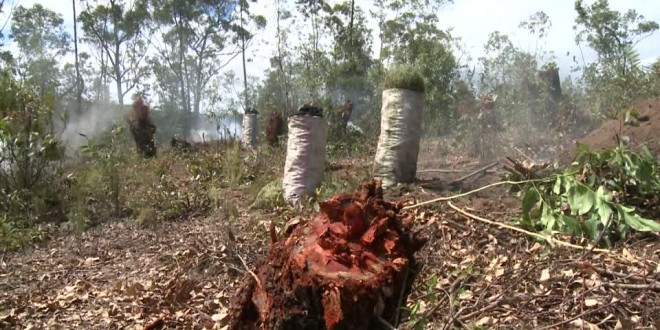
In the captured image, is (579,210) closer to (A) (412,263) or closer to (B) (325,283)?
(A) (412,263)

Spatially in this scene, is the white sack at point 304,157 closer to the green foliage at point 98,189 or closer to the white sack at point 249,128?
the green foliage at point 98,189

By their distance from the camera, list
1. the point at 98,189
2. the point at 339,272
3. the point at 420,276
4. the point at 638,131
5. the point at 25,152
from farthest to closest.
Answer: the point at 98,189 → the point at 25,152 → the point at 638,131 → the point at 420,276 → the point at 339,272

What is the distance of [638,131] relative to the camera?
5.66 m

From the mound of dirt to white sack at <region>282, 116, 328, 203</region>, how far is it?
8.67 feet

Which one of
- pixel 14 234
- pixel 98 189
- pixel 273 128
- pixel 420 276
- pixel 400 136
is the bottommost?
pixel 14 234

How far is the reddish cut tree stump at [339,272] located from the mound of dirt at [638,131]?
12.8 ft

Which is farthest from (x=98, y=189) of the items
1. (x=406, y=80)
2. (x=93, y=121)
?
(x=93, y=121)

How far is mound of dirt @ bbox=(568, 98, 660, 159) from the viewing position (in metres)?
5.44

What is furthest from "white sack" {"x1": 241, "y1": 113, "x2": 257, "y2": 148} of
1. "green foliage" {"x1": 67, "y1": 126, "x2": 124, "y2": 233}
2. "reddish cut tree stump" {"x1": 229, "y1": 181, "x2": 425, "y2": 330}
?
"reddish cut tree stump" {"x1": 229, "y1": 181, "x2": 425, "y2": 330}

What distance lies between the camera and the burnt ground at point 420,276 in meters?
2.50

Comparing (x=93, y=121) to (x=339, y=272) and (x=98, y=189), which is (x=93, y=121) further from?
(x=339, y=272)

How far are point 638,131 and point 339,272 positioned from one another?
472 centimetres

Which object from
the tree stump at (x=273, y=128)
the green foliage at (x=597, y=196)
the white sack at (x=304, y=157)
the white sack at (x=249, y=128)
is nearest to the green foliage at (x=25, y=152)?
the white sack at (x=304, y=157)

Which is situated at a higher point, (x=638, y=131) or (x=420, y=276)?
(x=638, y=131)
